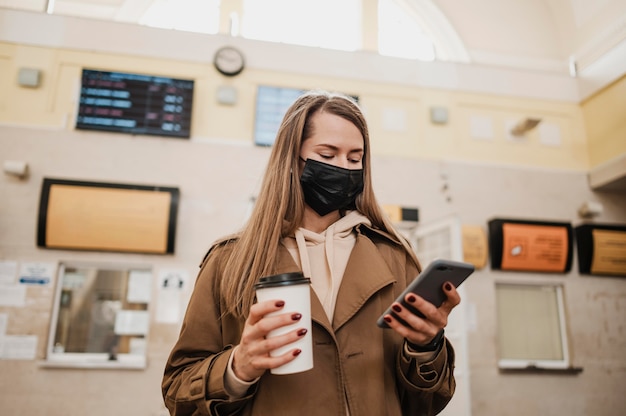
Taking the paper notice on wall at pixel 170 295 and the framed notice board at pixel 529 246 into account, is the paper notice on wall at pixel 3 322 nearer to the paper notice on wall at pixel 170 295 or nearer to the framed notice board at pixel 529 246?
the paper notice on wall at pixel 170 295

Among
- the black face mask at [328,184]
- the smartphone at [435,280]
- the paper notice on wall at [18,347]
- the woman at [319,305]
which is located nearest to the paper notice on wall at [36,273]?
the paper notice on wall at [18,347]

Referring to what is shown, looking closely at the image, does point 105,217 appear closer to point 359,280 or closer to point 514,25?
point 359,280

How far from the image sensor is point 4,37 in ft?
13.6

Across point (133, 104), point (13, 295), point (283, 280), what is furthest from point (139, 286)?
point (283, 280)

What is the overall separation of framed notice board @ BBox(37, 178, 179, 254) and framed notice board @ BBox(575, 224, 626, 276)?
4.11 metres

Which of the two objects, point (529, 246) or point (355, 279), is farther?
point (529, 246)

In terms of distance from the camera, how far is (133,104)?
4168mm

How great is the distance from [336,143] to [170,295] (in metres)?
3.12

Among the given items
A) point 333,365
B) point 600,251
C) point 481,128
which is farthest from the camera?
point 481,128

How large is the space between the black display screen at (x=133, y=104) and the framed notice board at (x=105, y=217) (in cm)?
59

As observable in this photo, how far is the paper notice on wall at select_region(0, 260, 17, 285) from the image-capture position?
12.4ft

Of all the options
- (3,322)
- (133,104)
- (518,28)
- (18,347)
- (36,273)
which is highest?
(518,28)

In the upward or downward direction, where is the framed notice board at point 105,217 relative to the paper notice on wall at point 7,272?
upward

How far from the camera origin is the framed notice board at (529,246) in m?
4.44
